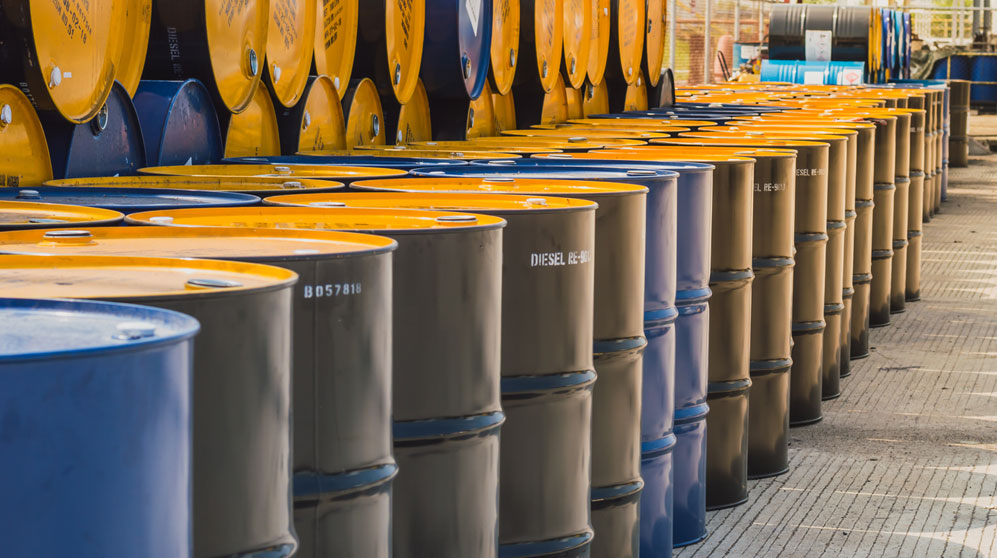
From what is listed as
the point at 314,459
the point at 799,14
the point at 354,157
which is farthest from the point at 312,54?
the point at 799,14

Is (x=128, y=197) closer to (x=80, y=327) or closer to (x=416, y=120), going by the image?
(x=80, y=327)

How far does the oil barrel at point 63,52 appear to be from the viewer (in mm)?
3439

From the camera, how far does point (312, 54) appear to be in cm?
522

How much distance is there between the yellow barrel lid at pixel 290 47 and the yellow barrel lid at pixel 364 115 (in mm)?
433

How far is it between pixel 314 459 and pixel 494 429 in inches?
21.0

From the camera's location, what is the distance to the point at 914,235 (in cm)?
999

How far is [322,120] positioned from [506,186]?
1.87 m

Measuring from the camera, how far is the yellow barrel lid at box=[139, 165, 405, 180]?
407 cm

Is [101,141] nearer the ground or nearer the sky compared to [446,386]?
nearer the sky

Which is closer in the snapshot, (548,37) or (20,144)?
(20,144)

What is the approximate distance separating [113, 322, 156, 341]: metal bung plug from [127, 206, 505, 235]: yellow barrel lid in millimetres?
1025

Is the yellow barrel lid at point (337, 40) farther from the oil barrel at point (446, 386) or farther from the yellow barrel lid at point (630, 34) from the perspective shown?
the yellow barrel lid at point (630, 34)

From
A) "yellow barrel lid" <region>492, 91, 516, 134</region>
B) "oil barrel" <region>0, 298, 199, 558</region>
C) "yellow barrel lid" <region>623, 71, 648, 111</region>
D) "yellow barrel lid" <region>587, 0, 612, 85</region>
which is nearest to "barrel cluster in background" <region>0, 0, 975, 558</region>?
"oil barrel" <region>0, 298, 199, 558</region>

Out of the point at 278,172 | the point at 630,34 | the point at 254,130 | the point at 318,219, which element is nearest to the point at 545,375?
the point at 318,219
